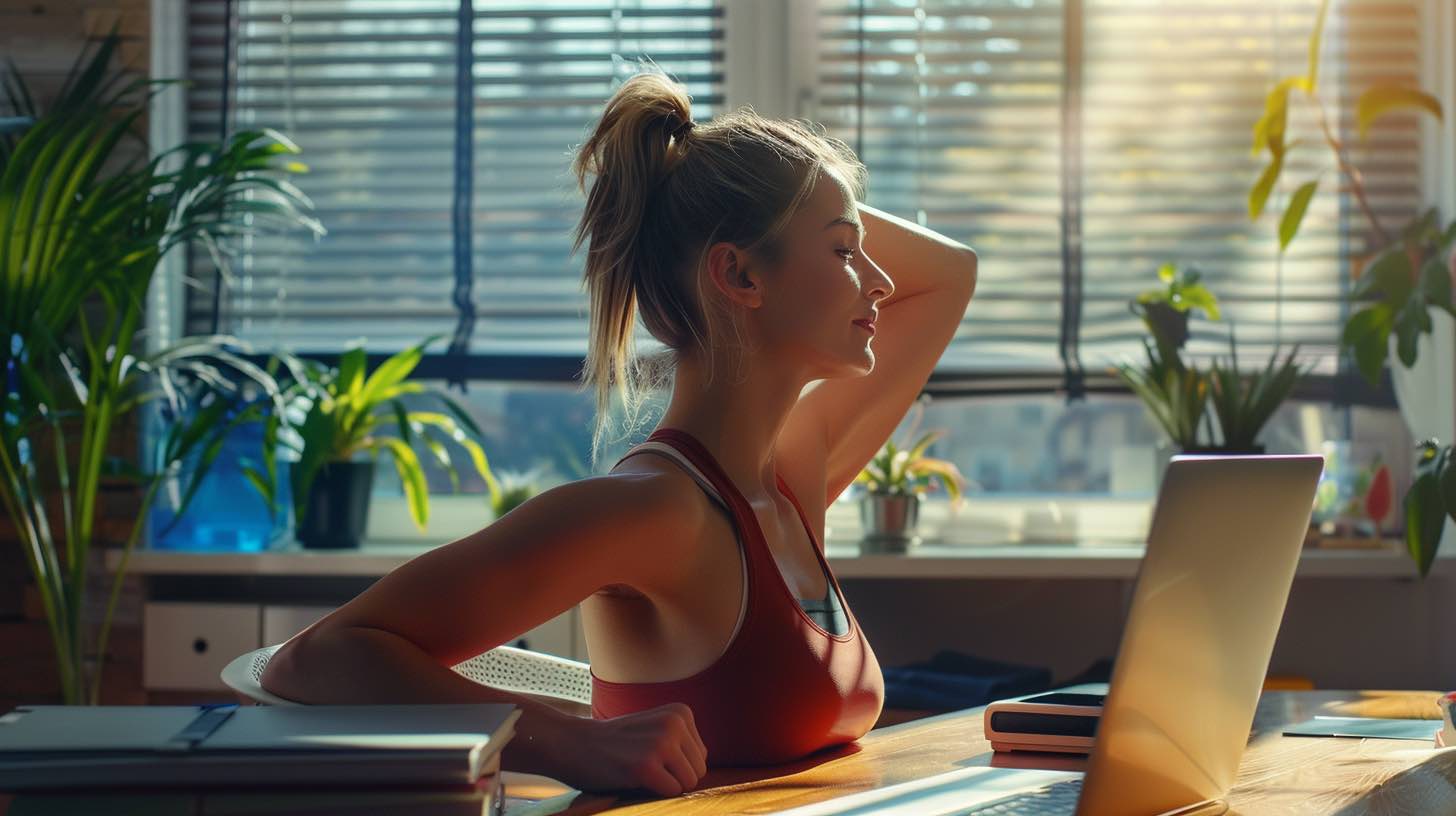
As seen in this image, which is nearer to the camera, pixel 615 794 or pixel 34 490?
pixel 615 794

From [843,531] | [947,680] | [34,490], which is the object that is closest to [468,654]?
[947,680]

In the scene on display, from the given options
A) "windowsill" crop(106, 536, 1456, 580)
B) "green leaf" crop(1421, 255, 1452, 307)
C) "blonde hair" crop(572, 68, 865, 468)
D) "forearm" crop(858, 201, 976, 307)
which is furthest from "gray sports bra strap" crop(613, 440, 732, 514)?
"green leaf" crop(1421, 255, 1452, 307)

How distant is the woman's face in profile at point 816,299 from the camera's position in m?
1.45

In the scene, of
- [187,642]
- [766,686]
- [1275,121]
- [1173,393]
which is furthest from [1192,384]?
[187,642]

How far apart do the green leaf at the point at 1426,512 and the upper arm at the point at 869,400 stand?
3.56 ft

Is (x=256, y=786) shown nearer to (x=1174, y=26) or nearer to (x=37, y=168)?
(x=37, y=168)

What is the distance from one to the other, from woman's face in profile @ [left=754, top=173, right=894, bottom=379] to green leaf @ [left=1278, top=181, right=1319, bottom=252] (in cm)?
172

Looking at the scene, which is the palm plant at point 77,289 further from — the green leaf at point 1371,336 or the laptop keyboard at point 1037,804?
the green leaf at point 1371,336

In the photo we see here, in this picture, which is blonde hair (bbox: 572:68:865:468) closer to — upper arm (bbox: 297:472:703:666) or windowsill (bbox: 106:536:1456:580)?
upper arm (bbox: 297:472:703:666)

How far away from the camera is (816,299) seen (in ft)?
4.76

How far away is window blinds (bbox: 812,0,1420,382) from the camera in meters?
3.16

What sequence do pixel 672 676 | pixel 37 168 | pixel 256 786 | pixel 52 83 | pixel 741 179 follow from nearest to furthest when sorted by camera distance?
pixel 256 786 < pixel 672 676 < pixel 741 179 < pixel 37 168 < pixel 52 83

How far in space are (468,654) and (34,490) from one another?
1.72 meters

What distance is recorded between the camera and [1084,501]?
10.5 ft
